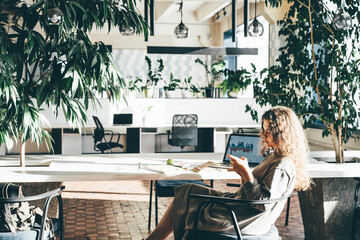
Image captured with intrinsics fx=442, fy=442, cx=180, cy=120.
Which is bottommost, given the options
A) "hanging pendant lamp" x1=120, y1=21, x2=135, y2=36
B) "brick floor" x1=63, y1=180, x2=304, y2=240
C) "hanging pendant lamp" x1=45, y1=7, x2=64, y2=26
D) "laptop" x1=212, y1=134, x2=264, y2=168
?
"brick floor" x1=63, y1=180, x2=304, y2=240

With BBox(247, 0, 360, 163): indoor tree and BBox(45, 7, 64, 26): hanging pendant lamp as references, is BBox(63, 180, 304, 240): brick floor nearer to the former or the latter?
BBox(247, 0, 360, 163): indoor tree

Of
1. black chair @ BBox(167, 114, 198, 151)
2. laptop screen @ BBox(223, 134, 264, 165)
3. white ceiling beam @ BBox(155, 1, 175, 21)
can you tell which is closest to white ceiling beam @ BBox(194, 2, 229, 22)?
white ceiling beam @ BBox(155, 1, 175, 21)

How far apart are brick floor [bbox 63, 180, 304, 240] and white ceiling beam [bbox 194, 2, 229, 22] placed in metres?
6.11

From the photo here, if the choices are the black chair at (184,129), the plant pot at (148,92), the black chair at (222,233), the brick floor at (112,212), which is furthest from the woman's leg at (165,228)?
the plant pot at (148,92)

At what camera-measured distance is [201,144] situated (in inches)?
358

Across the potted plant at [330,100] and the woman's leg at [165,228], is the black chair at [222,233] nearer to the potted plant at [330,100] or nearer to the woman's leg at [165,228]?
the woman's leg at [165,228]

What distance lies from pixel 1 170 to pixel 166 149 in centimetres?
644

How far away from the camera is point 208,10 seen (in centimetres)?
1210

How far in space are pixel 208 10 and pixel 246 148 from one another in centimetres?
914

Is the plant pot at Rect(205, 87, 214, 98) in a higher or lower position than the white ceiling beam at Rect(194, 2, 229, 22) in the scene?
lower

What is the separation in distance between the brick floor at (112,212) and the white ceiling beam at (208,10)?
20.0 feet

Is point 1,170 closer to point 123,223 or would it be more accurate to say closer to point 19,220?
point 19,220

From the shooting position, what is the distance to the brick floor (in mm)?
4184

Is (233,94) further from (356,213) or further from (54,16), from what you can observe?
(54,16)
